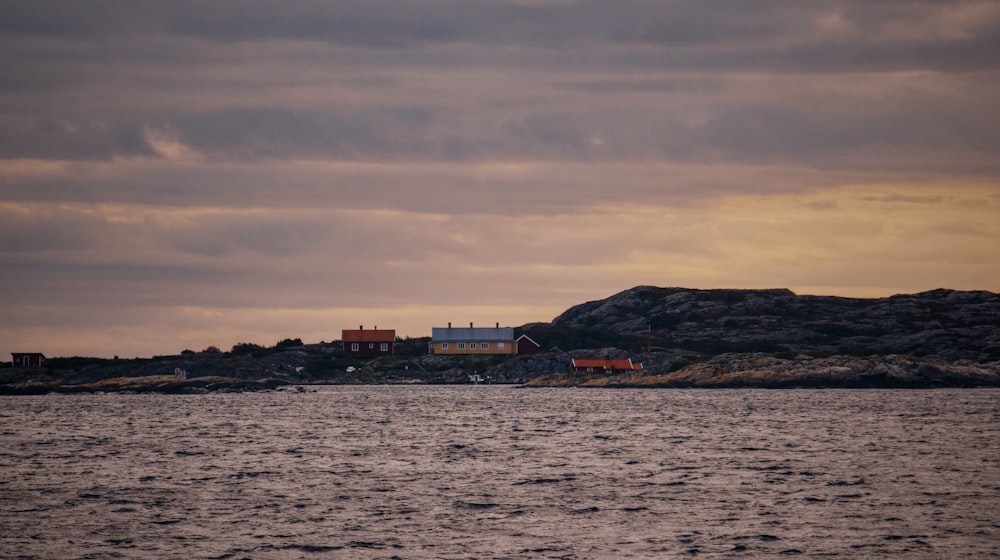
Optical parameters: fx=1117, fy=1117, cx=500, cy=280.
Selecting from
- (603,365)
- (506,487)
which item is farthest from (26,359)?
(506,487)

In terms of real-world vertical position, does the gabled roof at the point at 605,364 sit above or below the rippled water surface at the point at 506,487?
above

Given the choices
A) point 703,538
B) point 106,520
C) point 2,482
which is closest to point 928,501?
point 703,538

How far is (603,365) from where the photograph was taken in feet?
602

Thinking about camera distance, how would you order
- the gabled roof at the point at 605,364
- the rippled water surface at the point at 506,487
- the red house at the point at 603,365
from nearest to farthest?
the rippled water surface at the point at 506,487 < the red house at the point at 603,365 < the gabled roof at the point at 605,364

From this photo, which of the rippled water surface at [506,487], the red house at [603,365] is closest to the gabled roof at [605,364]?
the red house at [603,365]

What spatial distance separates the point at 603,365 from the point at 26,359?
329 ft

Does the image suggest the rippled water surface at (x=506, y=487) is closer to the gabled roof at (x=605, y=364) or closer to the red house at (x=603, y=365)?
the red house at (x=603, y=365)

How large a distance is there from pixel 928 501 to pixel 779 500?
5785 mm

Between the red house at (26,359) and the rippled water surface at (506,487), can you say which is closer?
the rippled water surface at (506,487)

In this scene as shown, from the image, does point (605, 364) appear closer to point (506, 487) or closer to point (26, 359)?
point (26, 359)

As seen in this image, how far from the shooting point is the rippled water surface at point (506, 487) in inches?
1423

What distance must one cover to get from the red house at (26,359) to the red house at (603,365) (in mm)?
94000

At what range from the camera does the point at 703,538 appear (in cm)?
3688

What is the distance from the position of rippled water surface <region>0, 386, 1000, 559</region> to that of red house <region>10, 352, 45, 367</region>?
10076cm
